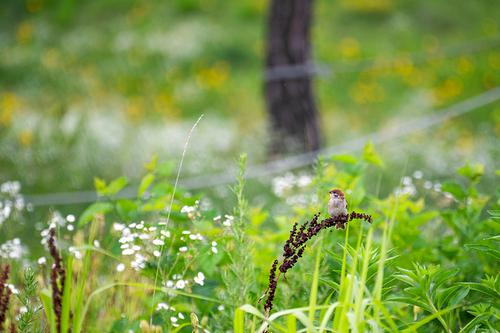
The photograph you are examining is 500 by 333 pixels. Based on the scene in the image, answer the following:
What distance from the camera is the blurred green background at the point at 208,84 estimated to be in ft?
12.6

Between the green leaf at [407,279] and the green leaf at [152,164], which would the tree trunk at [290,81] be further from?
the green leaf at [407,279]

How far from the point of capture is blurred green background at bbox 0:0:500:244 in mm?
3852

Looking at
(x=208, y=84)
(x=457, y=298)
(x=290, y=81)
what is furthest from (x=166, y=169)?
(x=208, y=84)

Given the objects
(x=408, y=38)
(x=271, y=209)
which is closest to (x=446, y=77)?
(x=408, y=38)

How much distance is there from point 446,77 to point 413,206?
7127 millimetres

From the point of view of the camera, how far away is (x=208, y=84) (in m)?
6.78

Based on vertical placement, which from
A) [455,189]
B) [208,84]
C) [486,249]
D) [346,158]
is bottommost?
[486,249]

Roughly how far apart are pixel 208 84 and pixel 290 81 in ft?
10.7

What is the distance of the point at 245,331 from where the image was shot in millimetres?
988

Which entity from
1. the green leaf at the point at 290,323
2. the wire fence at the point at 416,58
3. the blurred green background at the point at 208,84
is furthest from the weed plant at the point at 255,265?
the wire fence at the point at 416,58

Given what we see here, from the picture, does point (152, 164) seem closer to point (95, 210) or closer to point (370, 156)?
point (95, 210)

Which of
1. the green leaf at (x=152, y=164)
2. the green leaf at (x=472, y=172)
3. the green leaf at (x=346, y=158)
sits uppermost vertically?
the green leaf at (x=152, y=164)

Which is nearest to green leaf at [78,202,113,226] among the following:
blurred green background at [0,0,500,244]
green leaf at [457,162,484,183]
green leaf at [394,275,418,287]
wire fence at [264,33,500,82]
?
green leaf at [394,275,418,287]

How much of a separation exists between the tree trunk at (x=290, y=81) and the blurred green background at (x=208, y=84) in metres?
0.24
